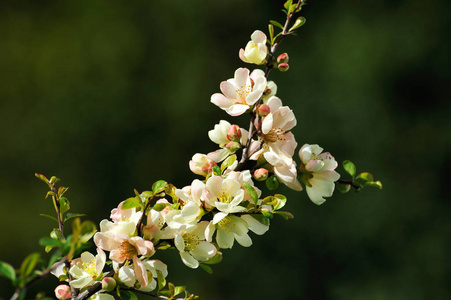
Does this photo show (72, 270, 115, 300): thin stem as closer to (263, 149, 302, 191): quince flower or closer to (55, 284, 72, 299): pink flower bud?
(55, 284, 72, 299): pink flower bud

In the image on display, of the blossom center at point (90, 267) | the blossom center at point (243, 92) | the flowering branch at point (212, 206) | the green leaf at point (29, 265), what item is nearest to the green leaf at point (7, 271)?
the green leaf at point (29, 265)

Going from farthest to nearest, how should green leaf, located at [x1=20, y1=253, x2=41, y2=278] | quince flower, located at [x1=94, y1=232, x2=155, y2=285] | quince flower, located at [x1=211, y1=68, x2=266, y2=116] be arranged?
quince flower, located at [x1=211, y1=68, x2=266, y2=116]
quince flower, located at [x1=94, y1=232, x2=155, y2=285]
green leaf, located at [x1=20, y1=253, x2=41, y2=278]

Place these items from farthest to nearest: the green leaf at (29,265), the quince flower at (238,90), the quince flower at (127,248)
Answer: the quince flower at (238,90)
the quince flower at (127,248)
the green leaf at (29,265)

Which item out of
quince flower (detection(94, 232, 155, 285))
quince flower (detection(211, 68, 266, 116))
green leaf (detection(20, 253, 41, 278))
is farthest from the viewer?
quince flower (detection(211, 68, 266, 116))

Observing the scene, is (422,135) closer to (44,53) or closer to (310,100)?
(310,100)

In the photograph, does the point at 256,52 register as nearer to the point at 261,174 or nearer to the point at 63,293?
the point at 261,174

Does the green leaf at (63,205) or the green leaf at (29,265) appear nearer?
the green leaf at (29,265)

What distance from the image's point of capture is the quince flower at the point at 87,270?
1.90 feet

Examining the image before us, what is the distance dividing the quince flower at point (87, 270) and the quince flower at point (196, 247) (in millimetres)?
95

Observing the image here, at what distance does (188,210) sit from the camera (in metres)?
0.56

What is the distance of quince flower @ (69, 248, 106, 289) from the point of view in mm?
580

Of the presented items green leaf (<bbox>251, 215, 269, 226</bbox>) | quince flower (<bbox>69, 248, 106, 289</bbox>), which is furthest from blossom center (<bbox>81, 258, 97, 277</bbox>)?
green leaf (<bbox>251, 215, 269, 226</bbox>)

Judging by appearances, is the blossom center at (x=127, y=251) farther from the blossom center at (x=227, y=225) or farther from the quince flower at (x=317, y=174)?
the quince flower at (x=317, y=174)

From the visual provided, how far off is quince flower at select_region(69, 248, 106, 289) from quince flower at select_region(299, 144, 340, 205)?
267mm
